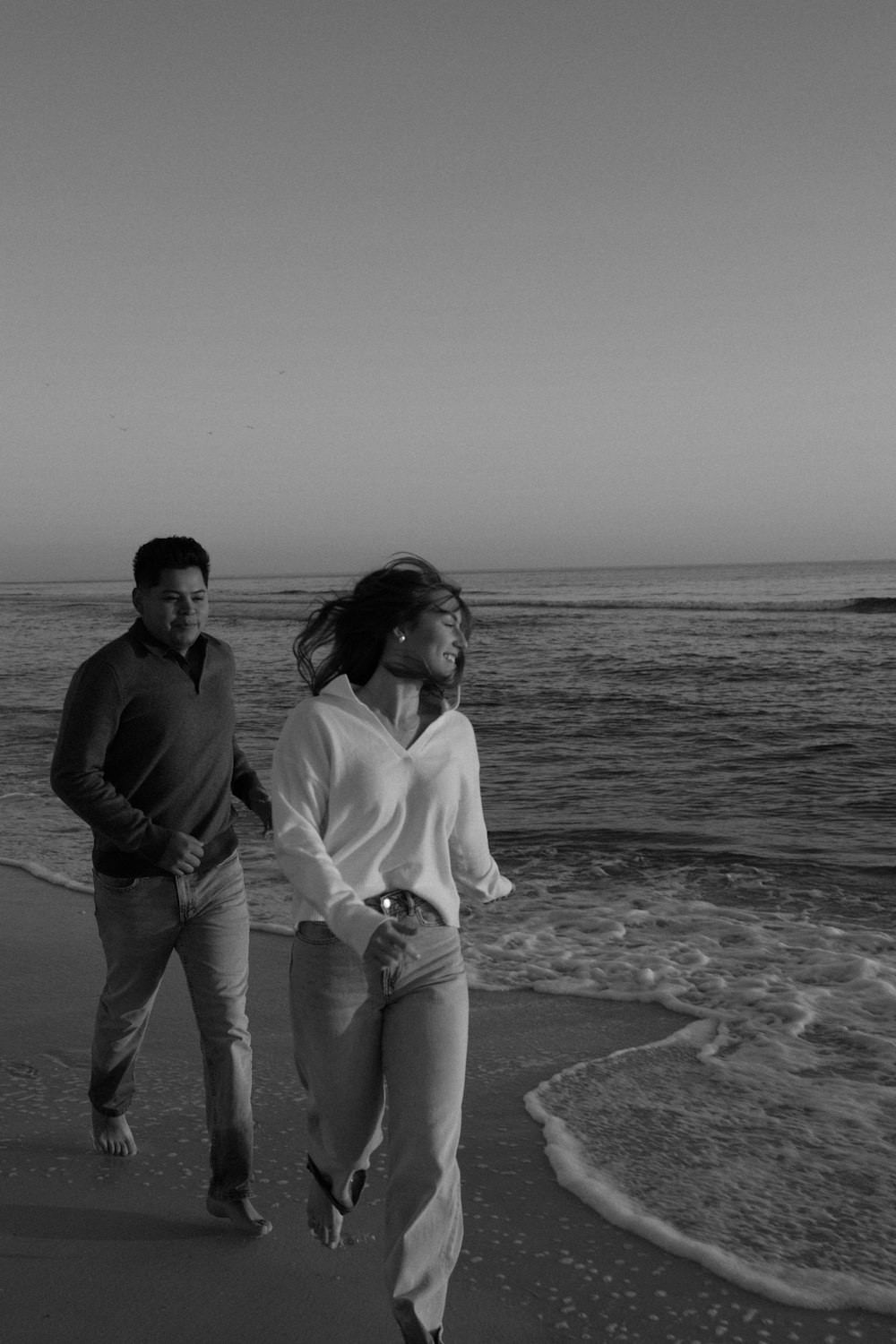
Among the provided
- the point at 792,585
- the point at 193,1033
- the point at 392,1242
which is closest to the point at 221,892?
the point at 392,1242

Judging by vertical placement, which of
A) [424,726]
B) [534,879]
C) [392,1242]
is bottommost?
[534,879]

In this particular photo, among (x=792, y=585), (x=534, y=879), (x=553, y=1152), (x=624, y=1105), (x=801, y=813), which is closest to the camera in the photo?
(x=553, y=1152)

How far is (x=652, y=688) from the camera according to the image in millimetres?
19266

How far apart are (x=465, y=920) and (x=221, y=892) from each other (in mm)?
3637

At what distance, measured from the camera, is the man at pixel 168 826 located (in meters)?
3.09

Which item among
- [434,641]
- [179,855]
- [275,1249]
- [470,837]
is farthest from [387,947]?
[275,1249]

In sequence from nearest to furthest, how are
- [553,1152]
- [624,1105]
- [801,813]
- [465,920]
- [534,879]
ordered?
[553,1152] → [624,1105] → [465,920] → [534,879] → [801,813]

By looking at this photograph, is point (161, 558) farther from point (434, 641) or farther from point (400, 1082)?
point (400, 1082)

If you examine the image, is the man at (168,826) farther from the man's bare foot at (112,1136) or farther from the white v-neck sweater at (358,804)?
the white v-neck sweater at (358,804)

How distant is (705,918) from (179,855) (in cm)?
443

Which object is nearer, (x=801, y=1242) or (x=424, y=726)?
(x=424, y=726)

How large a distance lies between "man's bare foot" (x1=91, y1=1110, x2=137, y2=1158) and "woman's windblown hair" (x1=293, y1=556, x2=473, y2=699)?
1.69 metres

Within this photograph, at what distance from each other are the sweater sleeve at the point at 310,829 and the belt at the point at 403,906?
4.9 inches

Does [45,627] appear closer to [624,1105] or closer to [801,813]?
[801,813]
